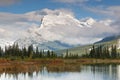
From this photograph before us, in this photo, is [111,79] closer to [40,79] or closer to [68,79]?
[68,79]

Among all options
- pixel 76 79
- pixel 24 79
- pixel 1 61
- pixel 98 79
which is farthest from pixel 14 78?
pixel 1 61

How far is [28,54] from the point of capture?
655 feet

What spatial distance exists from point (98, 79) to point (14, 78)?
19.5 meters

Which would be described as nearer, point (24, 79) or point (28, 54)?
point (24, 79)

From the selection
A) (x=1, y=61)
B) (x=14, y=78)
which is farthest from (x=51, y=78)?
(x=1, y=61)

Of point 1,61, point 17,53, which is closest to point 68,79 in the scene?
point 1,61

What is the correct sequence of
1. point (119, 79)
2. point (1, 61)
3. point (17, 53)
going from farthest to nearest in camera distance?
point (17, 53), point (1, 61), point (119, 79)

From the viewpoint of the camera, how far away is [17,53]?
198 m

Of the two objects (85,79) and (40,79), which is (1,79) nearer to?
(40,79)

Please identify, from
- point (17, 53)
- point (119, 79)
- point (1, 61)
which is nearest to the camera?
point (119, 79)

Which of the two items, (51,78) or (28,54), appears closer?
(51,78)

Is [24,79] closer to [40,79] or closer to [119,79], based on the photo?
[40,79]

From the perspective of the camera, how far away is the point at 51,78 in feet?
271

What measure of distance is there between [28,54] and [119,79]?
126 metres
